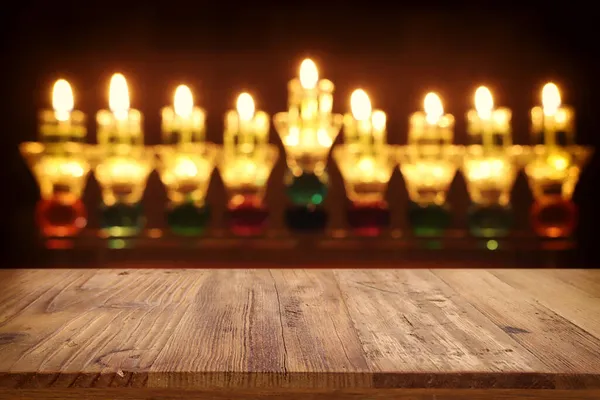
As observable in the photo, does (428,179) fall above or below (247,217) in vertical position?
Answer: above

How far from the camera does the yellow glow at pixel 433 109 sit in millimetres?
2125

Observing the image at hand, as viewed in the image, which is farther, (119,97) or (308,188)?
(119,97)

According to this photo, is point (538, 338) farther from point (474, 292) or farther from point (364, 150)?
point (364, 150)

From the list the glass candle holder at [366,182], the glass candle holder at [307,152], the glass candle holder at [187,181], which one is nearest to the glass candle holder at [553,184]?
the glass candle holder at [366,182]

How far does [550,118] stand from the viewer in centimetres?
219

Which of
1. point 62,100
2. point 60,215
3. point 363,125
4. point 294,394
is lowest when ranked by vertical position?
point 294,394

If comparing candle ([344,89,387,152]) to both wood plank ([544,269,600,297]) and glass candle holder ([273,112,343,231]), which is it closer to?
glass candle holder ([273,112,343,231])

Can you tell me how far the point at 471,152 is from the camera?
210cm

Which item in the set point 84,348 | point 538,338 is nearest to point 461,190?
point 538,338

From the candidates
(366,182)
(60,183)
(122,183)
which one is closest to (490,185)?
(366,182)

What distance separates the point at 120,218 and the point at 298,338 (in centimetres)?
154

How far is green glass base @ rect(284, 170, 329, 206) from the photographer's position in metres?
2.06

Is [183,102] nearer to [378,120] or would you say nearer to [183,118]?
[183,118]

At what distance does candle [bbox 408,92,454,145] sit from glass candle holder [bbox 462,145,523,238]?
0.10 metres
